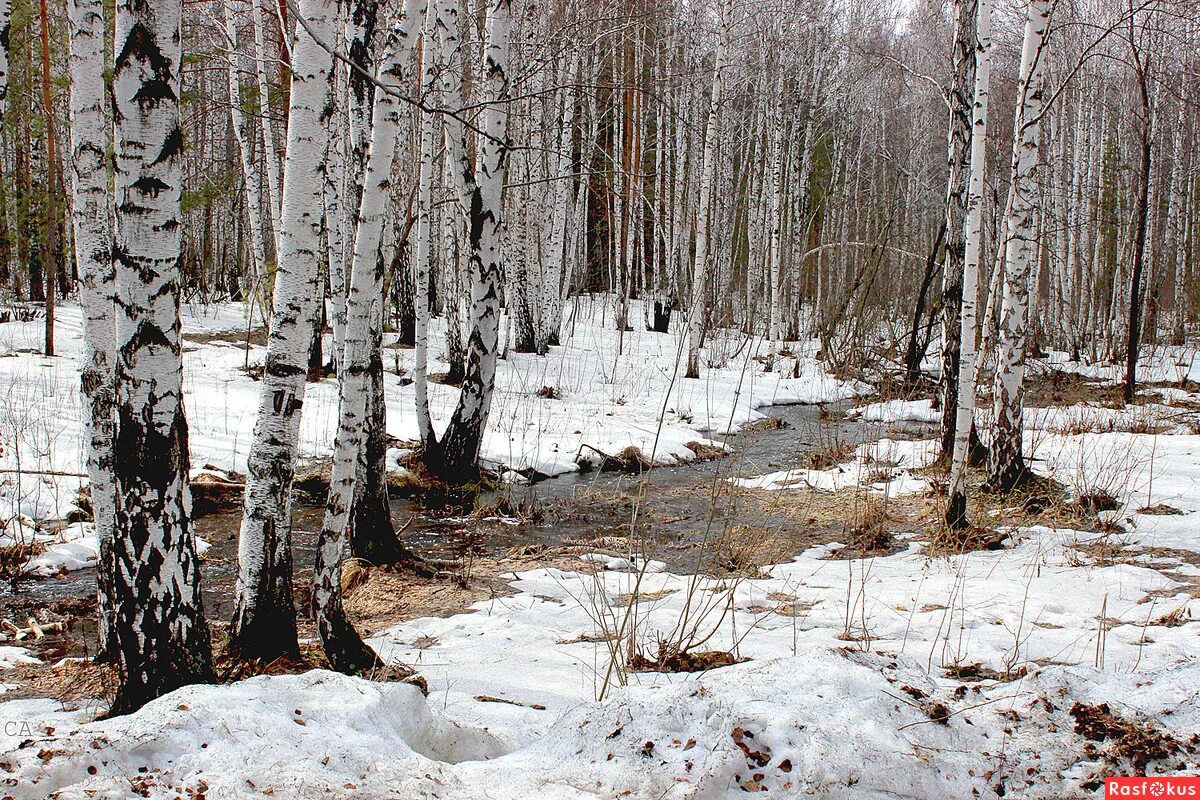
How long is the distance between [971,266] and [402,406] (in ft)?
22.5

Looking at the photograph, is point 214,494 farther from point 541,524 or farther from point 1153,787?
point 1153,787

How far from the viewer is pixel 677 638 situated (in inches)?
153

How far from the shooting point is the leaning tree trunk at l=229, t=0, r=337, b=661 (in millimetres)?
3014

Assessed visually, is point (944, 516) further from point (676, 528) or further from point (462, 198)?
point (462, 198)

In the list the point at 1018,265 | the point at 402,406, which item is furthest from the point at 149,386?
the point at 402,406

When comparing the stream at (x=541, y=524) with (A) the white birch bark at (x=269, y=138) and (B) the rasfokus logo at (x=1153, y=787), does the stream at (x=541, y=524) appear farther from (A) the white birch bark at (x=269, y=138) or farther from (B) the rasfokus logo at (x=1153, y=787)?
(A) the white birch bark at (x=269, y=138)

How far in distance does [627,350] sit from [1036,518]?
11.4 meters

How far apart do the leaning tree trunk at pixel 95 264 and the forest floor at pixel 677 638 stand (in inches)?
26.5

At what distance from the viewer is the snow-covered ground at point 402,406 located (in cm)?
666

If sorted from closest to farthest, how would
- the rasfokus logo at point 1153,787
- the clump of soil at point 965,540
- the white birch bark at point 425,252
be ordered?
the rasfokus logo at point 1153,787, the clump of soil at point 965,540, the white birch bark at point 425,252

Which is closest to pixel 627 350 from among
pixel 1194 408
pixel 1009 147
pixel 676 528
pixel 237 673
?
pixel 1194 408

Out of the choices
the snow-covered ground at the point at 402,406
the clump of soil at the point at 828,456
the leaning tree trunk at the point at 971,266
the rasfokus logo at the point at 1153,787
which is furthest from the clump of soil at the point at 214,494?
the rasfokus logo at the point at 1153,787

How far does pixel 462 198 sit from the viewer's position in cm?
680

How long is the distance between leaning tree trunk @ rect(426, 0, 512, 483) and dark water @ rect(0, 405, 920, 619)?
52cm
